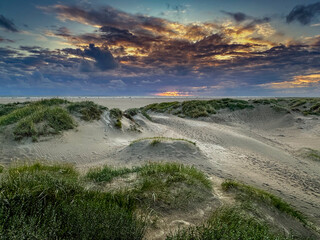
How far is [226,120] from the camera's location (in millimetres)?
24297

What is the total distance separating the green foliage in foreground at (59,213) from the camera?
2551 millimetres

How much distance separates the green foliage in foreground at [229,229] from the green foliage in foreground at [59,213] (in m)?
0.76

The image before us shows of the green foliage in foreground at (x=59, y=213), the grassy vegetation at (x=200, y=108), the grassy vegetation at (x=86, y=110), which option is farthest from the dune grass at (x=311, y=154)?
the grassy vegetation at (x=86, y=110)

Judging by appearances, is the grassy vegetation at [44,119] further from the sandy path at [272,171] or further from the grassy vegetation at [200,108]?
the grassy vegetation at [200,108]

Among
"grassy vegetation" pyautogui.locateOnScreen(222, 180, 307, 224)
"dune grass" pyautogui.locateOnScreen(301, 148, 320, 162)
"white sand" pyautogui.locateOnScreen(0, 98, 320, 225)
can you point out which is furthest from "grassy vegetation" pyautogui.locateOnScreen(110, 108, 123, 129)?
"dune grass" pyautogui.locateOnScreen(301, 148, 320, 162)

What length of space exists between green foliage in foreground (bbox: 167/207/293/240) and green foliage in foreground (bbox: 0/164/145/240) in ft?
2.49

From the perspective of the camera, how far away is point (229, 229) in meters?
3.13

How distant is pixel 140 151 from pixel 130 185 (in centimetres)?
433

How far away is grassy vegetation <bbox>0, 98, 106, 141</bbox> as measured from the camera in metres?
9.98

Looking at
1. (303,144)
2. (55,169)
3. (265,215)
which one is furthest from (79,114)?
(303,144)

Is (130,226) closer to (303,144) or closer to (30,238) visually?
(30,238)

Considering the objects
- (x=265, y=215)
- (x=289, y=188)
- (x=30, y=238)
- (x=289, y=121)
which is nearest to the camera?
(x=30, y=238)

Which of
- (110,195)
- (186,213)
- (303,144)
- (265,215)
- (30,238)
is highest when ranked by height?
(30,238)

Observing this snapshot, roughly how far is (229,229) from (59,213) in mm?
2626
